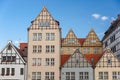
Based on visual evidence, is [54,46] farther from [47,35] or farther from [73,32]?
[73,32]

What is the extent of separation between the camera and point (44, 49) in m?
64.8

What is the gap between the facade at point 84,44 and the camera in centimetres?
8156

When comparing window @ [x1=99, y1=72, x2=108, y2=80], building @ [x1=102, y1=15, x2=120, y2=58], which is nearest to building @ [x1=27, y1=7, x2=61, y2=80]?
window @ [x1=99, y1=72, x2=108, y2=80]

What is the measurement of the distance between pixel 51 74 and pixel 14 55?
342 inches

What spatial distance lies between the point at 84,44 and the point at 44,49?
20.2 metres

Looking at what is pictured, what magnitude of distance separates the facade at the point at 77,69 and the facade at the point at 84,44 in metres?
17.4

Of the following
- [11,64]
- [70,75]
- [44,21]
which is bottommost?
[70,75]

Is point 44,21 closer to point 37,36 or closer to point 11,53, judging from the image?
point 37,36

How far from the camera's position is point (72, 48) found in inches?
3201

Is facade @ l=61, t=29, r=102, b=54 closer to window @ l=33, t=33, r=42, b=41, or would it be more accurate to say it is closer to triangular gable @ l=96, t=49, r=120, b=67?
window @ l=33, t=33, r=42, b=41

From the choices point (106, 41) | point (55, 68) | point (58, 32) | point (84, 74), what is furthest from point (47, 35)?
point (106, 41)

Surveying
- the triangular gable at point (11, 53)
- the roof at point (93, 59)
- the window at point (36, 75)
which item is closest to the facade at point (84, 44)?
the roof at point (93, 59)

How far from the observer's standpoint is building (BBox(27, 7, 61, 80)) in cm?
6406

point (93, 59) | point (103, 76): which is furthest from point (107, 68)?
point (93, 59)
